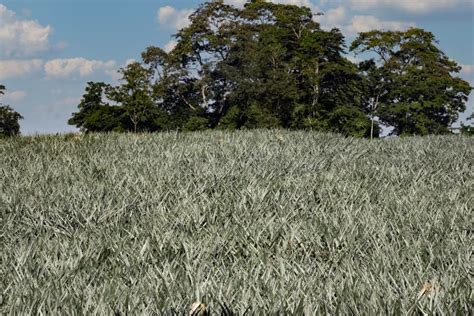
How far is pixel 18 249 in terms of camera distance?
3537 mm

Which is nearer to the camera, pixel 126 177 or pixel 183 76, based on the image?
pixel 126 177

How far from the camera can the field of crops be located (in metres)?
2.61

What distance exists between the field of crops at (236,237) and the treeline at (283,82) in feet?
141

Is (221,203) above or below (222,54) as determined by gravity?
below

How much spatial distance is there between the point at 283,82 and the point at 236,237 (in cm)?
4852

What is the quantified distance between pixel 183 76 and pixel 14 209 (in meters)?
50.4

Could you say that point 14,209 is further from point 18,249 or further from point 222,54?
point 222,54

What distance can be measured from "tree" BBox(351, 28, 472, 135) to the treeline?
0.09m

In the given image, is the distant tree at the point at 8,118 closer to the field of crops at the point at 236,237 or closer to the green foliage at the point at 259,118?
the green foliage at the point at 259,118

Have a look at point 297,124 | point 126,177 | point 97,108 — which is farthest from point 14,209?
point 97,108

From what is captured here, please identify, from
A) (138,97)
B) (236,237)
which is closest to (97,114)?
(138,97)

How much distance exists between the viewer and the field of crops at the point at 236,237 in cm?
261

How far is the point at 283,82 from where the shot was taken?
51.6 meters

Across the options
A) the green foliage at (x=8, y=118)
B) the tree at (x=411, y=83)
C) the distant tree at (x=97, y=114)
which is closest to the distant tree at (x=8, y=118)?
the green foliage at (x=8, y=118)
